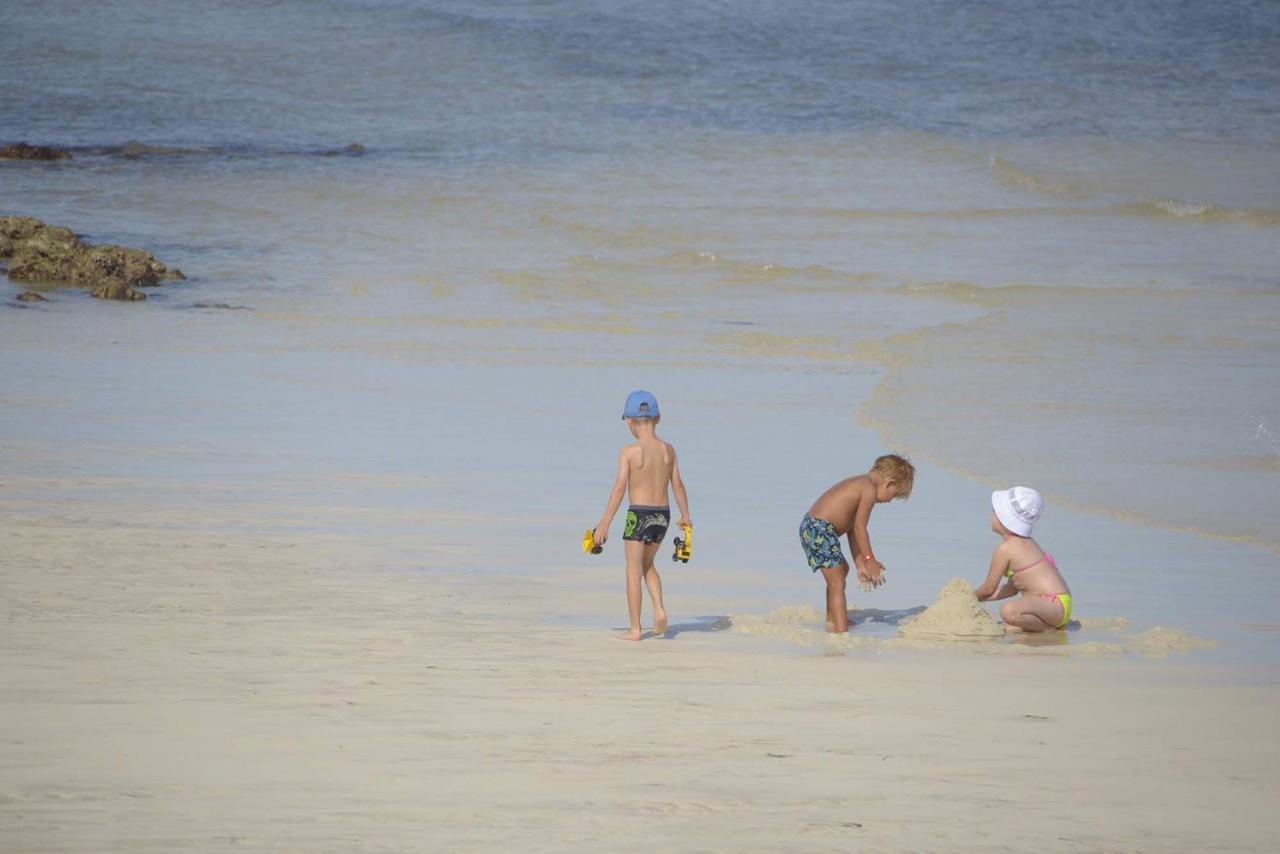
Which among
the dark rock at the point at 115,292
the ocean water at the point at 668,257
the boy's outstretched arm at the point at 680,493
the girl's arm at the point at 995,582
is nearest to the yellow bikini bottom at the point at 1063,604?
the girl's arm at the point at 995,582

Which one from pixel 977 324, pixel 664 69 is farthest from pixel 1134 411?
pixel 664 69

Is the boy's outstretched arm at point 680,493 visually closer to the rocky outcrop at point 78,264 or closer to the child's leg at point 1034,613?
the child's leg at point 1034,613

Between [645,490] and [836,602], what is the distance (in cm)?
91

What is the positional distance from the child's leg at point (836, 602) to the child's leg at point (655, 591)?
68cm

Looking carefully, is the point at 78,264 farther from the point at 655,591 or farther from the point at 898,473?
the point at 898,473

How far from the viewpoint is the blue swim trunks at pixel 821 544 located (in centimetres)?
700

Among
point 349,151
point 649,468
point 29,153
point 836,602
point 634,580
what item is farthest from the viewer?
point 349,151

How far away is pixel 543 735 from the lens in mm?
4965

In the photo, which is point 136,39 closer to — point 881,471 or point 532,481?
point 532,481

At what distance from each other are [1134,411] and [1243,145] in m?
28.2

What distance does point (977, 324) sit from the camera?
1767 centimetres

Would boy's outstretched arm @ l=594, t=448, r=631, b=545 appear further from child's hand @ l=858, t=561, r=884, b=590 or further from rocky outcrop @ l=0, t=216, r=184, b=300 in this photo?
rocky outcrop @ l=0, t=216, r=184, b=300

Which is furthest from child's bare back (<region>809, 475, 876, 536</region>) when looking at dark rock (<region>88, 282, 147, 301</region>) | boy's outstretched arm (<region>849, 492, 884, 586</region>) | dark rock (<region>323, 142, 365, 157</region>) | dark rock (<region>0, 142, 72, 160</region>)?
dark rock (<region>323, 142, 365, 157</region>)

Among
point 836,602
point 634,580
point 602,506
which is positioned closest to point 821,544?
point 836,602
